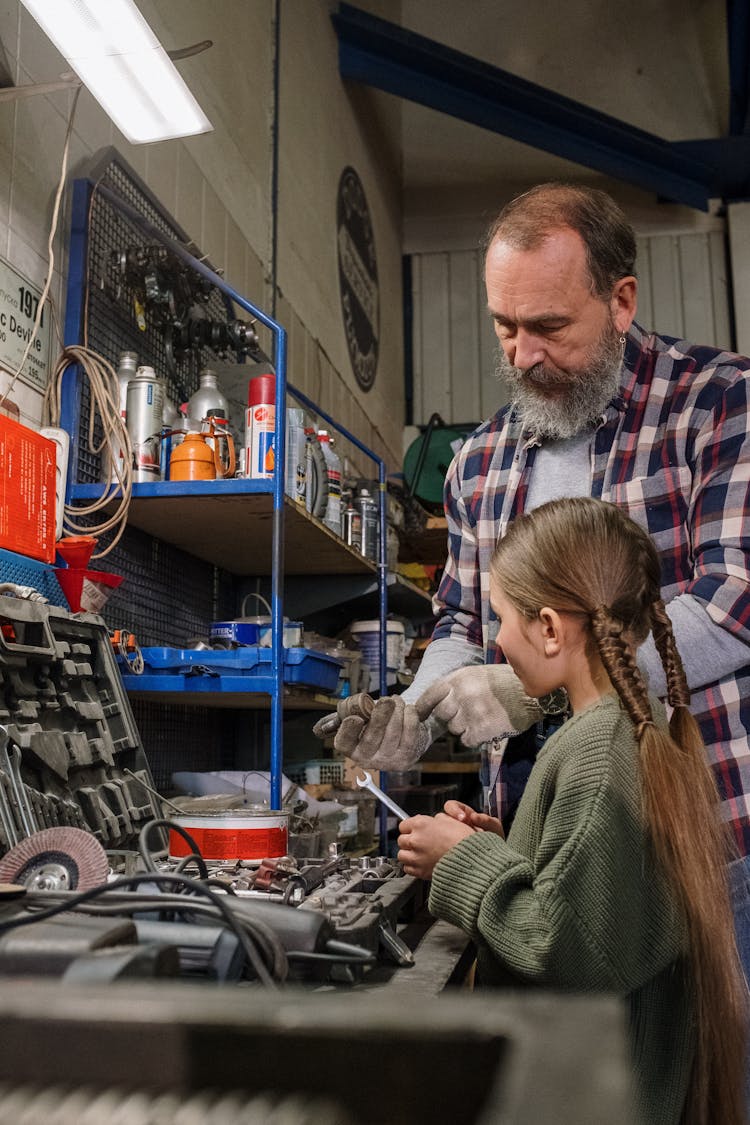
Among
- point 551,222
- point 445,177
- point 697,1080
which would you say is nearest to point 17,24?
point 551,222

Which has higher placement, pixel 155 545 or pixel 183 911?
pixel 155 545

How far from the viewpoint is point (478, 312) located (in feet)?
21.3

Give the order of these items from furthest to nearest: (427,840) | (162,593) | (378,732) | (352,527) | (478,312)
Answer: (478,312) → (352,527) → (162,593) → (378,732) → (427,840)

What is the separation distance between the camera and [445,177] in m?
6.62

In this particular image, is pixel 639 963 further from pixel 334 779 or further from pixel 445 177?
pixel 445 177

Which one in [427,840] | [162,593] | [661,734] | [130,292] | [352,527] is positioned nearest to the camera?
[661,734]

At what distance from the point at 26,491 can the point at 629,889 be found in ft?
3.98

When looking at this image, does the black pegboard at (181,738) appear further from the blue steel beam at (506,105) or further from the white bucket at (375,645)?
the blue steel beam at (506,105)

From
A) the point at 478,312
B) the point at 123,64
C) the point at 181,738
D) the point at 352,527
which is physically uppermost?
the point at 478,312

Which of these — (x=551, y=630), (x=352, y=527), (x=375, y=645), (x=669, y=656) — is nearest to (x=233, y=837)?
(x=551, y=630)

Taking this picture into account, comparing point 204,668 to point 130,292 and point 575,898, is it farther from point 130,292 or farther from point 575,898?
point 575,898

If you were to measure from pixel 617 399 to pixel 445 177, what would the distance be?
5.63 metres

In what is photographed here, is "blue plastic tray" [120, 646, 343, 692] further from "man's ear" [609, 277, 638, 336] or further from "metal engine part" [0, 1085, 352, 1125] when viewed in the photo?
"metal engine part" [0, 1085, 352, 1125]

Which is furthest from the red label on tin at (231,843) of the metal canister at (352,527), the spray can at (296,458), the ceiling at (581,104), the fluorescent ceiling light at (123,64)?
the ceiling at (581,104)
